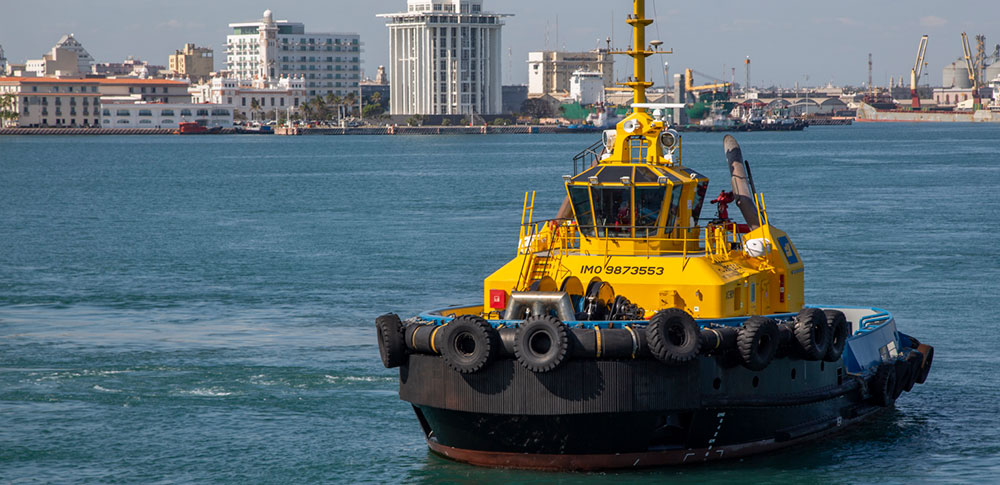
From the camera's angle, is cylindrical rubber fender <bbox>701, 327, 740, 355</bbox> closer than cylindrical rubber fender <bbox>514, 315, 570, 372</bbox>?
No

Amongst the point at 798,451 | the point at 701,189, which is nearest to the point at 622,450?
the point at 798,451

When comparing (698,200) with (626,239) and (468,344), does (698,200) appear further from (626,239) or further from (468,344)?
(468,344)

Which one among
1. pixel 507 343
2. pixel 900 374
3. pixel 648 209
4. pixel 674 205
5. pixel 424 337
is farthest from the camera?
pixel 900 374

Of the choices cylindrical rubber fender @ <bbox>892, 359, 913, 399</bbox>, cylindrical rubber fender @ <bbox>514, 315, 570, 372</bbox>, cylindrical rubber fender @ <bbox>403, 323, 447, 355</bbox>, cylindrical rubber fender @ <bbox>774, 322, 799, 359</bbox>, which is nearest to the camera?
cylindrical rubber fender @ <bbox>514, 315, 570, 372</bbox>

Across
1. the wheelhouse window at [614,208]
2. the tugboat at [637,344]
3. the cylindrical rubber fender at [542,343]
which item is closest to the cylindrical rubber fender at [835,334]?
the tugboat at [637,344]

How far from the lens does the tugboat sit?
A: 1561cm

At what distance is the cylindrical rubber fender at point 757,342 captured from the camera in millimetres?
16016

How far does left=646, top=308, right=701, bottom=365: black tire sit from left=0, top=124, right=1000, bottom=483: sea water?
2065mm

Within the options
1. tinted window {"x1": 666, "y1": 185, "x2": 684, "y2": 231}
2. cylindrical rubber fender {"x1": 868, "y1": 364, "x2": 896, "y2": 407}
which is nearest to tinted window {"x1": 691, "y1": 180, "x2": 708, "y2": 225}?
tinted window {"x1": 666, "y1": 185, "x2": 684, "y2": 231}

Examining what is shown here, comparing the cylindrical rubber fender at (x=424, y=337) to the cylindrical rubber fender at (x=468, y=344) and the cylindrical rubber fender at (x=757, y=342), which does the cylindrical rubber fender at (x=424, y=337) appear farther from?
the cylindrical rubber fender at (x=757, y=342)

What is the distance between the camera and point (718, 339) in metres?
16.0

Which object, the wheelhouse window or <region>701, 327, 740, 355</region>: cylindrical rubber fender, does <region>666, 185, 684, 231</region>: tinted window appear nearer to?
the wheelhouse window

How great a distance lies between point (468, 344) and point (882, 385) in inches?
294

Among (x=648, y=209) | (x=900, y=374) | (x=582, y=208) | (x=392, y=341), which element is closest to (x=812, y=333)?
(x=648, y=209)
